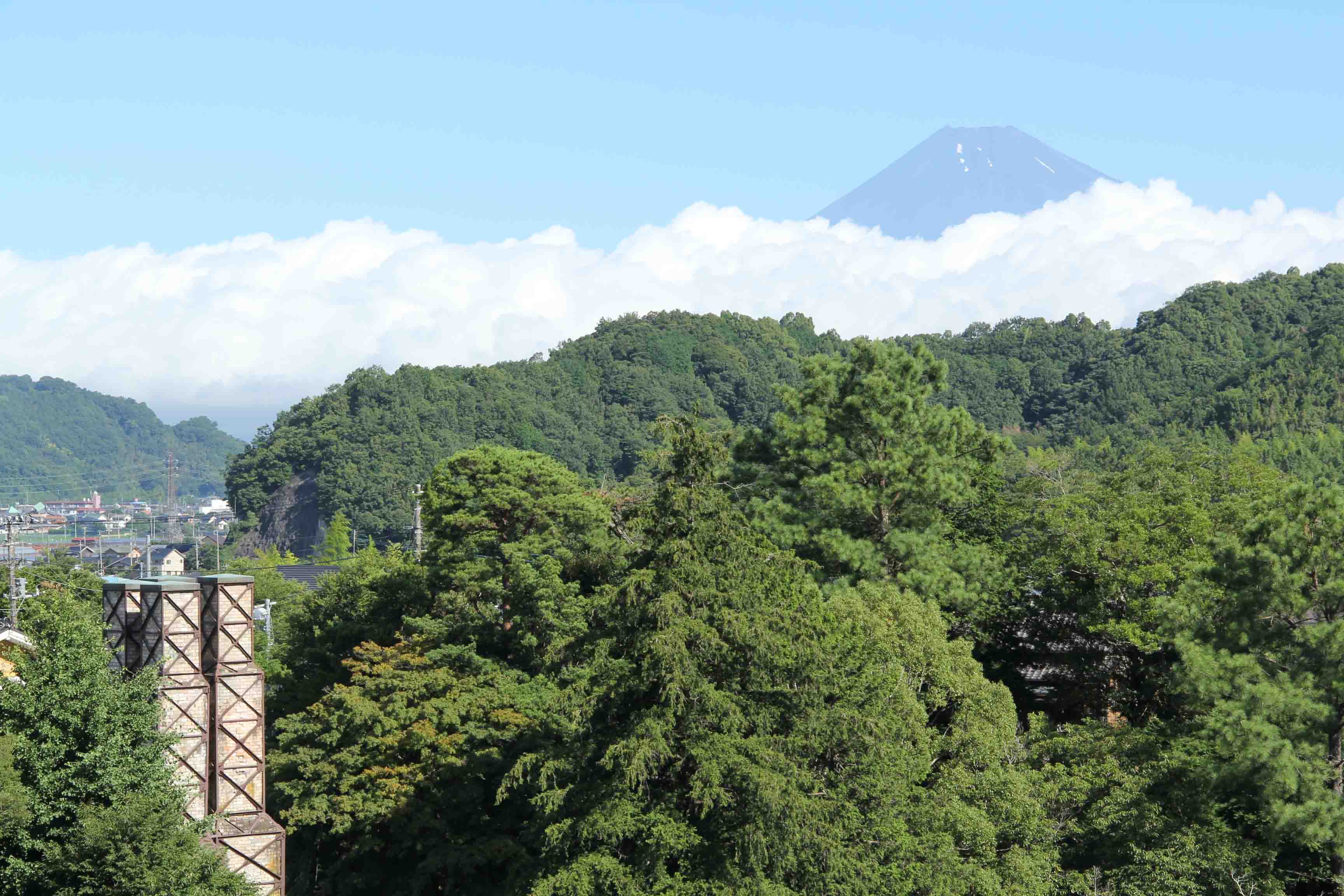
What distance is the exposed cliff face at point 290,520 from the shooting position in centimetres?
12462

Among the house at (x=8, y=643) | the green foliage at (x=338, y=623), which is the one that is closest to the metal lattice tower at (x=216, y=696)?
the house at (x=8, y=643)

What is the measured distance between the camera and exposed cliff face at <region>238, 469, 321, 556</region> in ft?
409

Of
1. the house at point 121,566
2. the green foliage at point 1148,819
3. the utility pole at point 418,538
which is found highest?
the utility pole at point 418,538

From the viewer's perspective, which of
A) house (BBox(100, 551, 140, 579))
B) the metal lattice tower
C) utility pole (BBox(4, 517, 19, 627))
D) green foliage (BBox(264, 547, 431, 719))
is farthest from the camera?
house (BBox(100, 551, 140, 579))

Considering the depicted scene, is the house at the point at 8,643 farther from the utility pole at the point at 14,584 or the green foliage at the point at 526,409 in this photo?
the green foliage at the point at 526,409

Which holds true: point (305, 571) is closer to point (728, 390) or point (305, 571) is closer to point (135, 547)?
point (135, 547)

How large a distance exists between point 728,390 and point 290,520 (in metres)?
49.8

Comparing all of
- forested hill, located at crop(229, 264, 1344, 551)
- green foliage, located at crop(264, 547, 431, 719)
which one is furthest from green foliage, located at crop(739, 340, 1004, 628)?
forested hill, located at crop(229, 264, 1344, 551)

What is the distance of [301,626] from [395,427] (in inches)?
3685

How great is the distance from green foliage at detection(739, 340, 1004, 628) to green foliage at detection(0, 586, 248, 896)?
15.0m

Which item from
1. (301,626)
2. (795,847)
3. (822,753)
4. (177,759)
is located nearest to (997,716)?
(822,753)

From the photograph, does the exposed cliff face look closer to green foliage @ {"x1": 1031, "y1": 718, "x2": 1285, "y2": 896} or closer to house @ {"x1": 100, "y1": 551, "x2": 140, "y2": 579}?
house @ {"x1": 100, "y1": 551, "x2": 140, "y2": 579}

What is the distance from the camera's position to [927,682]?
25172 mm

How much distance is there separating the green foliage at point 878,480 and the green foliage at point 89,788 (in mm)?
14967
